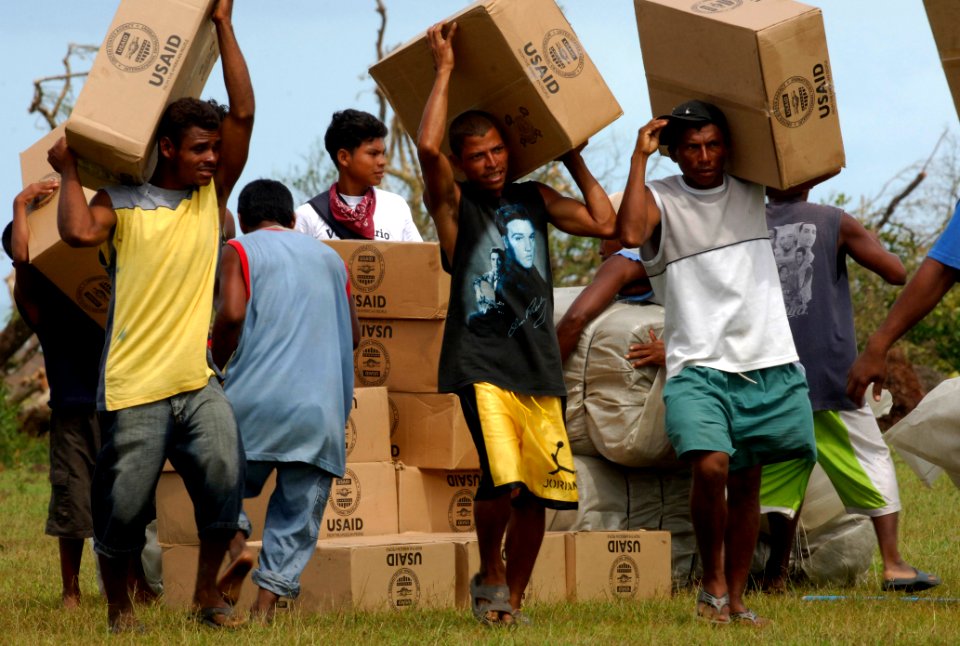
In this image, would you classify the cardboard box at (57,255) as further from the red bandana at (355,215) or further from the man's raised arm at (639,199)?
the man's raised arm at (639,199)

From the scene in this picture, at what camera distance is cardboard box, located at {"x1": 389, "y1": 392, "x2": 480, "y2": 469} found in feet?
20.5

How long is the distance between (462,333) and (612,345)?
1.64 meters

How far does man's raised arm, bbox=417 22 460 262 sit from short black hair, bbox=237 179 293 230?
725 millimetres

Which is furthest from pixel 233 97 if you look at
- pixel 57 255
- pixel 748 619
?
pixel 748 619

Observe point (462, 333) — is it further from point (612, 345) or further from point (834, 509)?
point (834, 509)

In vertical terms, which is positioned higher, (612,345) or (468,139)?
(468,139)

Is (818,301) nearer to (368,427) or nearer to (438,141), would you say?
(368,427)

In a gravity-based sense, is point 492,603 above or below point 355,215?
below

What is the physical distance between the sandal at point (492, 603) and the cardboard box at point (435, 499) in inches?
51.3

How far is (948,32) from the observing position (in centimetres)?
470

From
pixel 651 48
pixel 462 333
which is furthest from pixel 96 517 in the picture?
pixel 651 48

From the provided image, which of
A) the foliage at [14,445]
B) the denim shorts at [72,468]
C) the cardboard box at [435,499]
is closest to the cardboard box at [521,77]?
the cardboard box at [435,499]

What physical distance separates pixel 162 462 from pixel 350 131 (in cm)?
258

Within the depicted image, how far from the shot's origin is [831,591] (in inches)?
247
